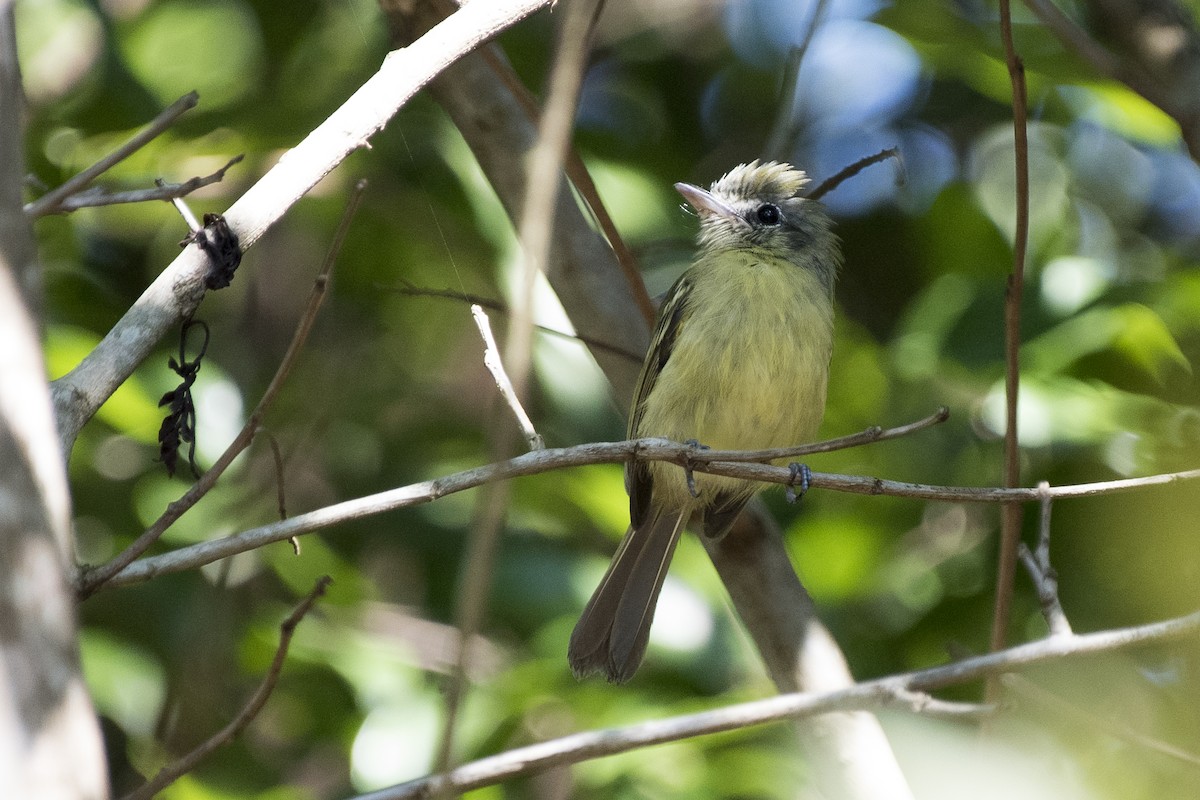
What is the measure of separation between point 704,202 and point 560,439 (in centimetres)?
87

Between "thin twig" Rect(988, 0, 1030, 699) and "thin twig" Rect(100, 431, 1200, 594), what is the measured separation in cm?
52

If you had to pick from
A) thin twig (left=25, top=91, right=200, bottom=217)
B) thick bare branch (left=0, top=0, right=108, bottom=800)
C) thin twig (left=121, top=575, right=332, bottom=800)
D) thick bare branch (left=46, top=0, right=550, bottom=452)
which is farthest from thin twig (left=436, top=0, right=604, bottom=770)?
thin twig (left=121, top=575, right=332, bottom=800)

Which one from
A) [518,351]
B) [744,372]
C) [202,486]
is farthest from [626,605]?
[518,351]

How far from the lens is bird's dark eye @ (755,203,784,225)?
158 inches

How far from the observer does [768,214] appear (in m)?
4.02

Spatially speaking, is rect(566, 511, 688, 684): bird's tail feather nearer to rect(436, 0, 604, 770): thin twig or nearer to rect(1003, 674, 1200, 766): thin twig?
rect(1003, 674, 1200, 766): thin twig

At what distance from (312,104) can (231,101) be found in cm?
25

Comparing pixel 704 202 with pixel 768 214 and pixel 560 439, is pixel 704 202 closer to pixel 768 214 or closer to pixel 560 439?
pixel 768 214

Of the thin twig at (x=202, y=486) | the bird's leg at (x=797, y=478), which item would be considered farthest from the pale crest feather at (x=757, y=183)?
the thin twig at (x=202, y=486)

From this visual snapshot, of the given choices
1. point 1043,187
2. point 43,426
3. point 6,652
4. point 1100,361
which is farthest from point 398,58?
point 1043,187

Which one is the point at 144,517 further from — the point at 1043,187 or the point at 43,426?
the point at 1043,187

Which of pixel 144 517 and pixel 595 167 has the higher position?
pixel 595 167

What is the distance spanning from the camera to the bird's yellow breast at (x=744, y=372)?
3.46 meters

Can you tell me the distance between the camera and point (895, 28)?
137 inches
